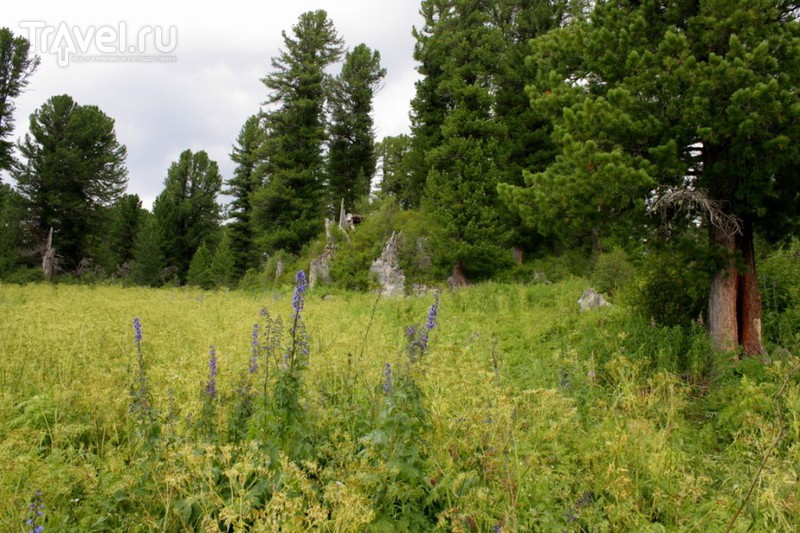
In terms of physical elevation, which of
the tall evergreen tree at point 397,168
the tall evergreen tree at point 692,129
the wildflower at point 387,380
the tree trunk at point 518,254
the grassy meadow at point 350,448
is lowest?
the grassy meadow at point 350,448

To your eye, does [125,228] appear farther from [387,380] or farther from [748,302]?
[748,302]

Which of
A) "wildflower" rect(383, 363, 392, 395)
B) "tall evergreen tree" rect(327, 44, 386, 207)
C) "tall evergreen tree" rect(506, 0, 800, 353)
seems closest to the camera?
"wildflower" rect(383, 363, 392, 395)

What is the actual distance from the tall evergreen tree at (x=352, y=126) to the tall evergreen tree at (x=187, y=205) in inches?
532

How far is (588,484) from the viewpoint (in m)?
3.42

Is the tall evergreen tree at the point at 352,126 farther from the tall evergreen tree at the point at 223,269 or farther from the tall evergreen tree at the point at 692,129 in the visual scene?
the tall evergreen tree at the point at 692,129

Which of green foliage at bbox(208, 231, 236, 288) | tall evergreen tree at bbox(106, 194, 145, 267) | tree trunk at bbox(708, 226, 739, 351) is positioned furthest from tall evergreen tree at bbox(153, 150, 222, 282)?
tree trunk at bbox(708, 226, 739, 351)

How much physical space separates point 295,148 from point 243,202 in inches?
403

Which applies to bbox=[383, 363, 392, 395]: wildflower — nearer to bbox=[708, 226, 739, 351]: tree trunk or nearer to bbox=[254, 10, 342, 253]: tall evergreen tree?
bbox=[708, 226, 739, 351]: tree trunk

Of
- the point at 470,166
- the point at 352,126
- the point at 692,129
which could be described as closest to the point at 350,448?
the point at 692,129

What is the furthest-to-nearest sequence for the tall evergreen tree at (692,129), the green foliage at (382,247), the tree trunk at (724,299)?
the green foliage at (382,247) → the tree trunk at (724,299) → the tall evergreen tree at (692,129)

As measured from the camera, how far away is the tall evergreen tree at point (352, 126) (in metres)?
33.4

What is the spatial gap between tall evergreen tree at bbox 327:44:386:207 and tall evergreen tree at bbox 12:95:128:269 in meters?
16.2

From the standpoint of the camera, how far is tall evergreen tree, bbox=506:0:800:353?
20.9 feet

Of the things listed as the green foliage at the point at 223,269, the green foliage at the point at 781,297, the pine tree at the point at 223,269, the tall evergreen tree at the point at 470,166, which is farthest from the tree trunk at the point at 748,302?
the pine tree at the point at 223,269
